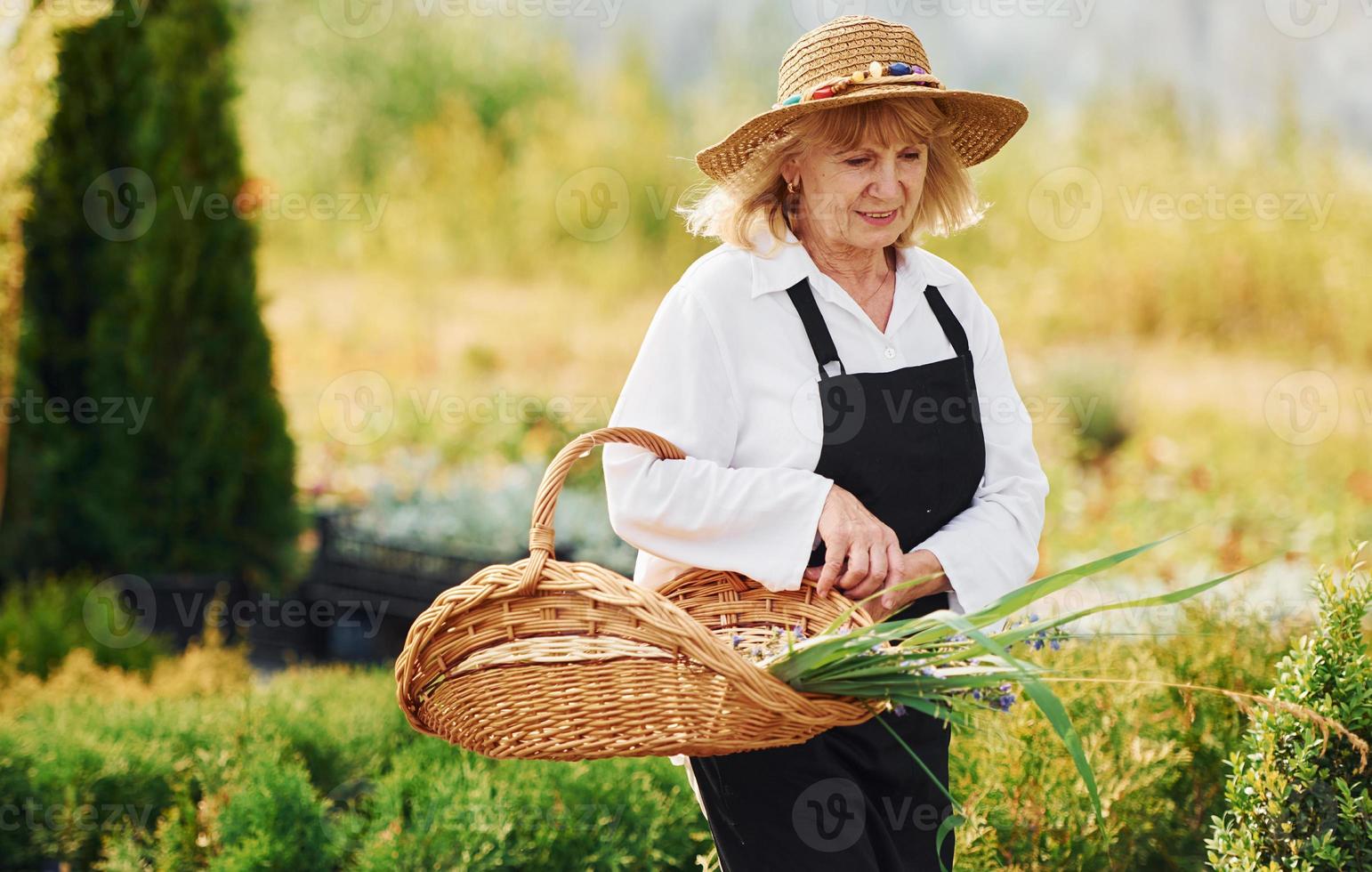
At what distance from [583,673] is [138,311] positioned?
4.96 m

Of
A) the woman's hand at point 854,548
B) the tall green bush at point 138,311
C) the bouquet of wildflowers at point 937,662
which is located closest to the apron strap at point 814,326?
the woman's hand at point 854,548

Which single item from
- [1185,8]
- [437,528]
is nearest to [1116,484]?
[437,528]

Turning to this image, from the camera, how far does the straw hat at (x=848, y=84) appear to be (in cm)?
209

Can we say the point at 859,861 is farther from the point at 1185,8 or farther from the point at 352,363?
the point at 1185,8

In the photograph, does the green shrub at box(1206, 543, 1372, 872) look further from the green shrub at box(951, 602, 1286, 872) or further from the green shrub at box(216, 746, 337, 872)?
the green shrub at box(216, 746, 337, 872)

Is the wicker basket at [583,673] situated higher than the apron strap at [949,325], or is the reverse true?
the apron strap at [949,325]

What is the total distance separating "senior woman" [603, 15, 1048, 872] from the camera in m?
2.02

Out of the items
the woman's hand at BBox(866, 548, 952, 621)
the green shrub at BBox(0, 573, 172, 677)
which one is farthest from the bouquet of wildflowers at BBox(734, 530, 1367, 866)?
the green shrub at BBox(0, 573, 172, 677)

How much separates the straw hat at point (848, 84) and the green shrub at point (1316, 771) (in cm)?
101

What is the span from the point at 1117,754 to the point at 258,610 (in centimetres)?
449

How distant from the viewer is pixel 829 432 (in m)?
2.09

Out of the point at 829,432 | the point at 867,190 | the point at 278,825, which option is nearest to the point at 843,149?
the point at 867,190

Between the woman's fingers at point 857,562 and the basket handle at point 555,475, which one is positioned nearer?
the basket handle at point 555,475

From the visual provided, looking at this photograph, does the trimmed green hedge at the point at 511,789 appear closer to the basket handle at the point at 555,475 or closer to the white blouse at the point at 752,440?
the white blouse at the point at 752,440
